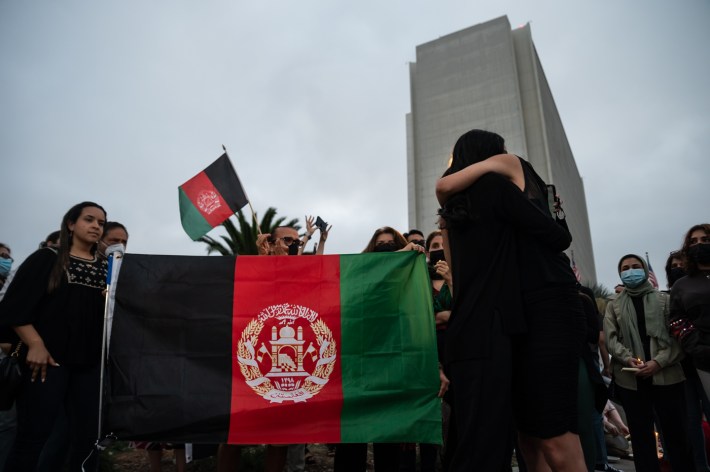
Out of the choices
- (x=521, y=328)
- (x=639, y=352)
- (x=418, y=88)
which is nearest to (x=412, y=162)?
(x=418, y=88)

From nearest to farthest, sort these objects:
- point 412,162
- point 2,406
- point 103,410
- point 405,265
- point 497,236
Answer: point 497,236
point 2,406
point 103,410
point 405,265
point 412,162

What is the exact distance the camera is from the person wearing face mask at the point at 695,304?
345 centimetres

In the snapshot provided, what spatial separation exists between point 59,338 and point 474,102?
106 feet

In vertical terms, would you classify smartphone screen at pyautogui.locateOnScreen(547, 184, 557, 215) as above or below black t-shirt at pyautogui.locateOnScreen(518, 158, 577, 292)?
above

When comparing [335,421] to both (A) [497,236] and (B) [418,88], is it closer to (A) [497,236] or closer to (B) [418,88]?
(A) [497,236]

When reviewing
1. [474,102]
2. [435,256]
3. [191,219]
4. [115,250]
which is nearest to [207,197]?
[191,219]

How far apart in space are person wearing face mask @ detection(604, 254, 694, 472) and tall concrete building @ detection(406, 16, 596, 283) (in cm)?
2527

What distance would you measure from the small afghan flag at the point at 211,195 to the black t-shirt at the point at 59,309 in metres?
2.73

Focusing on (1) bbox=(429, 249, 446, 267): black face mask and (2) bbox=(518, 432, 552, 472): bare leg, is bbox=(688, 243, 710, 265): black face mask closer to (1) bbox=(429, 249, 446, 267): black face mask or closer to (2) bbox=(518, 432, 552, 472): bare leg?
(1) bbox=(429, 249, 446, 267): black face mask

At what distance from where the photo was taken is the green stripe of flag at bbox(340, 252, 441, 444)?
10.4 feet

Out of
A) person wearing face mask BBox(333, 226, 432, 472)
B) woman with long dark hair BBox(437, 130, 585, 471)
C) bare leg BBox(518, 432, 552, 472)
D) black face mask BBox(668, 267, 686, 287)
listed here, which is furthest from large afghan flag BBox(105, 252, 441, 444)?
black face mask BBox(668, 267, 686, 287)

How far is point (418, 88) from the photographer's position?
1389 inches

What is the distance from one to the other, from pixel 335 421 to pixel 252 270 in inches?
50.2

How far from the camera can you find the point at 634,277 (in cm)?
414
